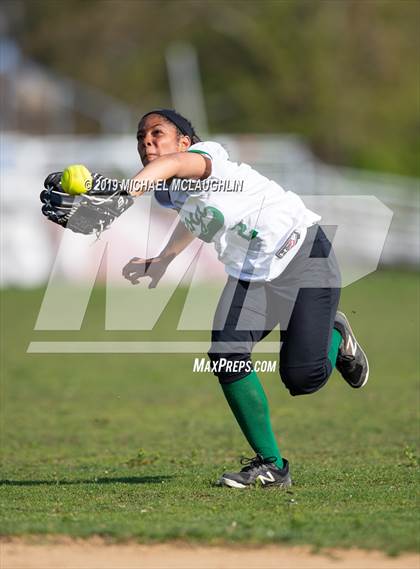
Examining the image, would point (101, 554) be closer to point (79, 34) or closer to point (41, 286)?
point (41, 286)

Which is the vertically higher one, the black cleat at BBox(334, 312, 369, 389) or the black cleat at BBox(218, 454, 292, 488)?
the black cleat at BBox(334, 312, 369, 389)

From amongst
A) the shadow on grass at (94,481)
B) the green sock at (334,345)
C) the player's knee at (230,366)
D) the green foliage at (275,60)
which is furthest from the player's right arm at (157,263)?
the green foliage at (275,60)

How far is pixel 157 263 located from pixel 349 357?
1.60m

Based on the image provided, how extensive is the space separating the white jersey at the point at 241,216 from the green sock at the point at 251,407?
2.32 feet

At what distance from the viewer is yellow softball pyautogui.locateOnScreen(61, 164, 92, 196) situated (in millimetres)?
6527

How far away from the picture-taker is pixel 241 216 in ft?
24.4

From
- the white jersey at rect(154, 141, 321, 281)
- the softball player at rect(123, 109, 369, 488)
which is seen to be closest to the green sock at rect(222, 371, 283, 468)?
the softball player at rect(123, 109, 369, 488)

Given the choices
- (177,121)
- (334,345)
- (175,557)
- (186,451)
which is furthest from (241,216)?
(186,451)

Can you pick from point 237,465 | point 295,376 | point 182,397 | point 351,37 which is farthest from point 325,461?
point 351,37

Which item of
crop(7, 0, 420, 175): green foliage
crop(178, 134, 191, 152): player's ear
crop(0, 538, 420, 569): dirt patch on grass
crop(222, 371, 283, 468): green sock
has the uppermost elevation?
crop(7, 0, 420, 175): green foliage

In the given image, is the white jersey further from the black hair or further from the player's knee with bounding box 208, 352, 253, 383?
the player's knee with bounding box 208, 352, 253, 383

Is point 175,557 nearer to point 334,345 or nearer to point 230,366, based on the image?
point 230,366

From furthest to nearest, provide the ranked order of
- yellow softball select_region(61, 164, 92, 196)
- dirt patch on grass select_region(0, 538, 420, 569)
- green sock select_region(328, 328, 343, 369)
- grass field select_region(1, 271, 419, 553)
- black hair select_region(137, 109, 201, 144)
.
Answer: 1. green sock select_region(328, 328, 343, 369)
2. black hair select_region(137, 109, 201, 144)
3. yellow softball select_region(61, 164, 92, 196)
4. grass field select_region(1, 271, 419, 553)
5. dirt patch on grass select_region(0, 538, 420, 569)

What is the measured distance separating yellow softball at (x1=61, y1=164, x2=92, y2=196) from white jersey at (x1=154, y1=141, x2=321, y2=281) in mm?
822
